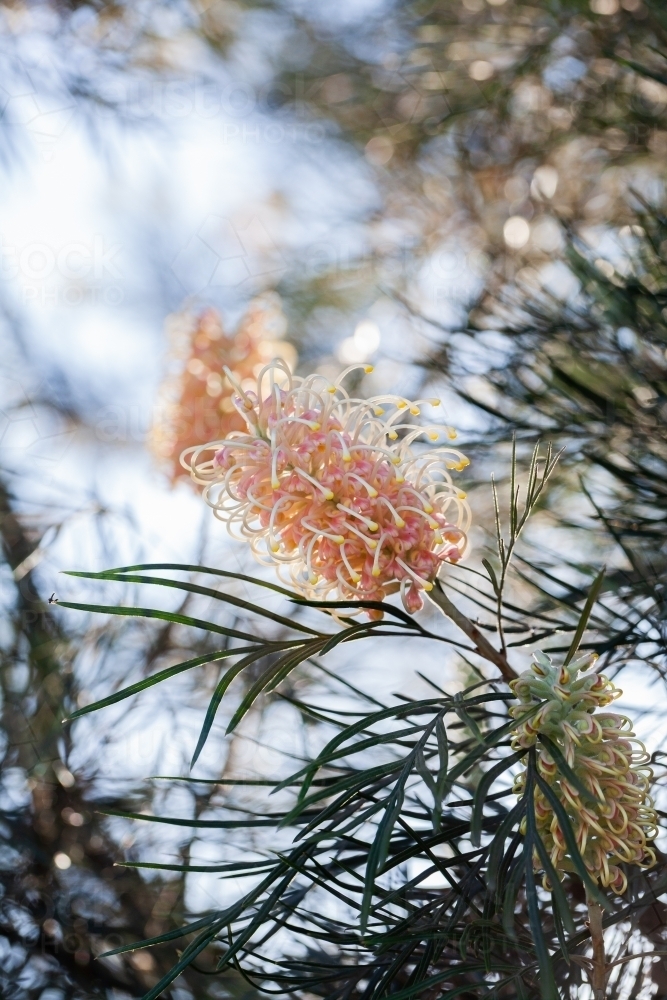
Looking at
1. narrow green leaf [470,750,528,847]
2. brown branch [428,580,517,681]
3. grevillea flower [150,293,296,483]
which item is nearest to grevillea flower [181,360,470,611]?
brown branch [428,580,517,681]

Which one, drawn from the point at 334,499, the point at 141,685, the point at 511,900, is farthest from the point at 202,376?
the point at 511,900

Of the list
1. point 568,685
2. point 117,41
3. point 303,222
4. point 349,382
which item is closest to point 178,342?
point 349,382

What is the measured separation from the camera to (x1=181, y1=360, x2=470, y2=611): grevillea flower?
52 cm

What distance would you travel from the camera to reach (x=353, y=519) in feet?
1.71

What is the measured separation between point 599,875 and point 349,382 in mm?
883

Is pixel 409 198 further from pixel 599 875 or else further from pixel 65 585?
pixel 599 875

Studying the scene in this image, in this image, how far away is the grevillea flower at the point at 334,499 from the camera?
519 mm

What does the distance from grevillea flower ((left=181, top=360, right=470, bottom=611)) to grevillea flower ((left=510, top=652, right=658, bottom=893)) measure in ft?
0.35

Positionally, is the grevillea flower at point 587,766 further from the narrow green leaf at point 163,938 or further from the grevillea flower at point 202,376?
the grevillea flower at point 202,376

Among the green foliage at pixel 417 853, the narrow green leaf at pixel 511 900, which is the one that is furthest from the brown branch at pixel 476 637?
the narrow green leaf at pixel 511 900

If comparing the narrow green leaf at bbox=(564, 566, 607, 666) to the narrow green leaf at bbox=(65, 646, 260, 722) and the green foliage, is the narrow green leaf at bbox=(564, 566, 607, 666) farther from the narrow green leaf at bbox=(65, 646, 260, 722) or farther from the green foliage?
the narrow green leaf at bbox=(65, 646, 260, 722)

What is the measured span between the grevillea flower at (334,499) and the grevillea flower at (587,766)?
0.11 m

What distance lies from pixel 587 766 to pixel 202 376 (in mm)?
678

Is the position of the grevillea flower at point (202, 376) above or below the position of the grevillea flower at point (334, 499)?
below
